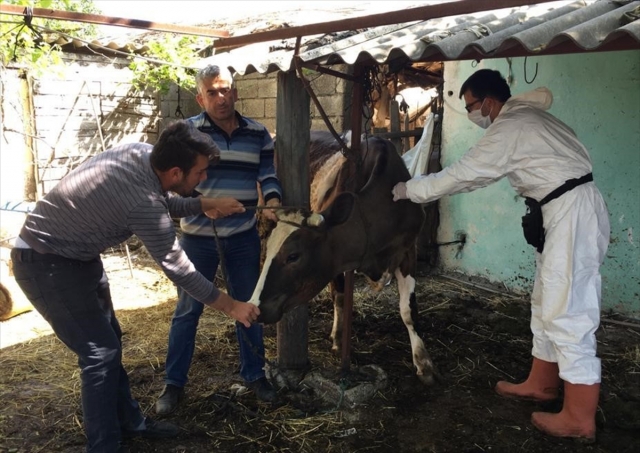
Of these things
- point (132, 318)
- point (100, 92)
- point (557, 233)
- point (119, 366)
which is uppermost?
point (100, 92)

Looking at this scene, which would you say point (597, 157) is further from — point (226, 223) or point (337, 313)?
point (226, 223)

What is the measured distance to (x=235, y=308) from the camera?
9.99 feet

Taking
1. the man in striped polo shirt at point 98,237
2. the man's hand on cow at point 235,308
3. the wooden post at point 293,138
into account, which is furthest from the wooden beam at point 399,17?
the man's hand on cow at point 235,308

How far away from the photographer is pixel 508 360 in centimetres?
452

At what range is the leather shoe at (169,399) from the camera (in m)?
3.64

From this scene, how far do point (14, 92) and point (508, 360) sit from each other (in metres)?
7.95

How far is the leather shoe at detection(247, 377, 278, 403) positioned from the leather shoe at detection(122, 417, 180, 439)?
23.6 inches

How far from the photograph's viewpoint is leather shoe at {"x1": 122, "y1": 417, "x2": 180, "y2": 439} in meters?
3.36

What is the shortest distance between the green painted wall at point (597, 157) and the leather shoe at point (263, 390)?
3147 millimetres

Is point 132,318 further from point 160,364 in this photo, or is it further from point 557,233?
point 557,233

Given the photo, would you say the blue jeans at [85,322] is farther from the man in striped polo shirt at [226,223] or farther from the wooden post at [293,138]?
the wooden post at [293,138]

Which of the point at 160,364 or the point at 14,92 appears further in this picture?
the point at 14,92

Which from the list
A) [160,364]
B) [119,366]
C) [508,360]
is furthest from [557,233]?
[160,364]

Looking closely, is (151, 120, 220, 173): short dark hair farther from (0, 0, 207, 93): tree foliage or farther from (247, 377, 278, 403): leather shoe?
(0, 0, 207, 93): tree foliage
